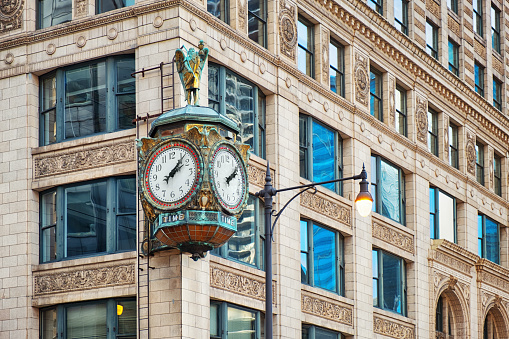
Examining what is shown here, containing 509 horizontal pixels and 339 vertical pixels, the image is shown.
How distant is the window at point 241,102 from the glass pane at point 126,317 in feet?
19.4

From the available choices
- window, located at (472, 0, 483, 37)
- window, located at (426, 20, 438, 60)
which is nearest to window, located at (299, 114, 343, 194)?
window, located at (426, 20, 438, 60)

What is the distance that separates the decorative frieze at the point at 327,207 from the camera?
34.7 metres

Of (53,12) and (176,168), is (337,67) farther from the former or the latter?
(176,168)

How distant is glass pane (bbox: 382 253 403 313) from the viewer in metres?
39.8

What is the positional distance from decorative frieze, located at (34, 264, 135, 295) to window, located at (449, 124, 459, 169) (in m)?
21.4

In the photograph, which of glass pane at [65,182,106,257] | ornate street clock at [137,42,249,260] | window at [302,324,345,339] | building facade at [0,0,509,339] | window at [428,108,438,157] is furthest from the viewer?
window at [428,108,438,157]

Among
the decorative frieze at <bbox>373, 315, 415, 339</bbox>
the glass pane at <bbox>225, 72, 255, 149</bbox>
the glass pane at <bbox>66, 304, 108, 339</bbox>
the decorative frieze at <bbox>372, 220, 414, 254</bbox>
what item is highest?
the glass pane at <bbox>225, 72, 255, 149</bbox>

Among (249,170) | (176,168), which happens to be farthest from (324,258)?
(176,168)

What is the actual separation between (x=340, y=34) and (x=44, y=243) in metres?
13.4

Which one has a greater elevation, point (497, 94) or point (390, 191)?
point (497, 94)

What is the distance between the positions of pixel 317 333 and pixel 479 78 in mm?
20618

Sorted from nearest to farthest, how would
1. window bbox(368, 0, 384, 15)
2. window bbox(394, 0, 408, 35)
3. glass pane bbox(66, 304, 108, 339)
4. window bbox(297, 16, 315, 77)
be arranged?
1. glass pane bbox(66, 304, 108, 339)
2. window bbox(297, 16, 315, 77)
3. window bbox(368, 0, 384, 15)
4. window bbox(394, 0, 408, 35)

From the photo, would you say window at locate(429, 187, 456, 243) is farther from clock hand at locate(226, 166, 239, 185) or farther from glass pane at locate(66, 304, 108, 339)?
clock hand at locate(226, 166, 239, 185)

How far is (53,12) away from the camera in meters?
31.8
